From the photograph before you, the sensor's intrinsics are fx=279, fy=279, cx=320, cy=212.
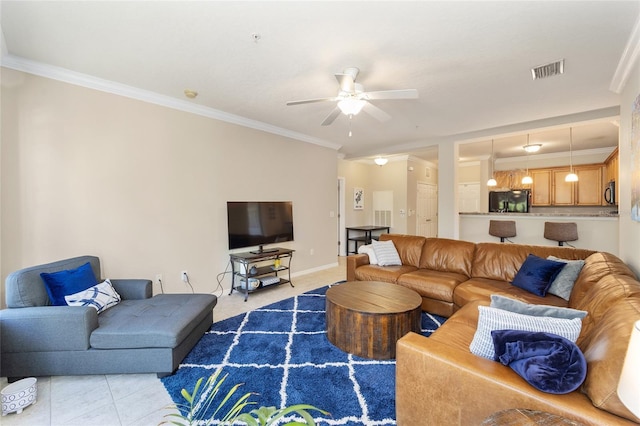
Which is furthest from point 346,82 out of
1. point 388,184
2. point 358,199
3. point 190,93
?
point 388,184

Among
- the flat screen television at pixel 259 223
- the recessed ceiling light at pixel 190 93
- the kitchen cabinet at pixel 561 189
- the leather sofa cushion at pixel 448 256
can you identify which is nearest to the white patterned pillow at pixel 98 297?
the flat screen television at pixel 259 223

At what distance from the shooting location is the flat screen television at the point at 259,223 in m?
4.21

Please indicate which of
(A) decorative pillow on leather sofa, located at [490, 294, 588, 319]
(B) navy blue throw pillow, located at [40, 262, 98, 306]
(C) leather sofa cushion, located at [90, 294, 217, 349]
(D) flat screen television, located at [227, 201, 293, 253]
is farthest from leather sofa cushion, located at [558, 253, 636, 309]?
(B) navy blue throw pillow, located at [40, 262, 98, 306]

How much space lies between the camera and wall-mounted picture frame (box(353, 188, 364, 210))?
764cm

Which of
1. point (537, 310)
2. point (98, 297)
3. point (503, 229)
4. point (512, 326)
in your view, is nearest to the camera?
point (512, 326)

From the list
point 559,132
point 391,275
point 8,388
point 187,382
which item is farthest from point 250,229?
point 559,132

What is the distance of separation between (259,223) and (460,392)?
3612 mm

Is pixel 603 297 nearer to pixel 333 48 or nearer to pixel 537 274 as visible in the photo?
pixel 537 274

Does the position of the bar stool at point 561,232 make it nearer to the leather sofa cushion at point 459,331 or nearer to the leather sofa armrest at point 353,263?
the leather sofa armrest at point 353,263

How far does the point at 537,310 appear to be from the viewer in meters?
1.67

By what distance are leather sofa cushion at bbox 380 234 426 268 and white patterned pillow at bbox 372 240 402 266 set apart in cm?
A: 8

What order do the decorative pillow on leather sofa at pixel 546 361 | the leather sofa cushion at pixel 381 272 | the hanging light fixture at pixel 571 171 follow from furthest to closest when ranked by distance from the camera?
the hanging light fixture at pixel 571 171 → the leather sofa cushion at pixel 381 272 → the decorative pillow on leather sofa at pixel 546 361

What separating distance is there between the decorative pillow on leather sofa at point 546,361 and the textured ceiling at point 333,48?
2101mm

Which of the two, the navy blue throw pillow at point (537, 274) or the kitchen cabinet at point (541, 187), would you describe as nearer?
the navy blue throw pillow at point (537, 274)
